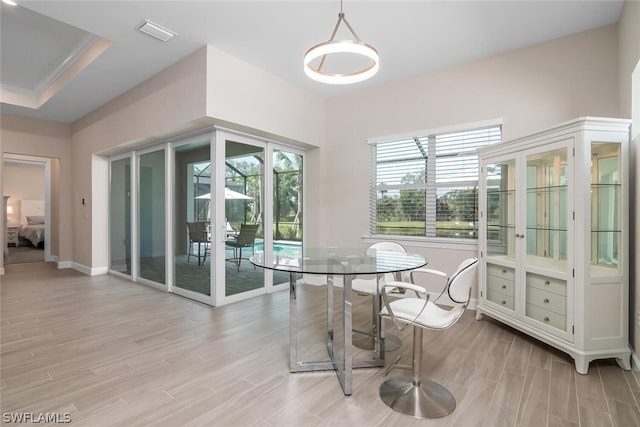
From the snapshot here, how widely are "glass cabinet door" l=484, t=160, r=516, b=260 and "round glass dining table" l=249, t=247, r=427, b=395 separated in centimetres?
129

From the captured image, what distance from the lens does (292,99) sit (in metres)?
4.61

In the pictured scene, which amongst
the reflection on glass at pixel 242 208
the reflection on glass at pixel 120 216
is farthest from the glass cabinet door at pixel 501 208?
the reflection on glass at pixel 120 216

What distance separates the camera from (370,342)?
112 inches

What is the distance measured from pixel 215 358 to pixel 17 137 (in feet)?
21.9

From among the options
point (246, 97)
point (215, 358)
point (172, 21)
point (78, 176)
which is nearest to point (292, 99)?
point (246, 97)

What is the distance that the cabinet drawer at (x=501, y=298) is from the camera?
9.96 ft

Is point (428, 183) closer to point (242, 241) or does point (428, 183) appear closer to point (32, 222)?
point (242, 241)

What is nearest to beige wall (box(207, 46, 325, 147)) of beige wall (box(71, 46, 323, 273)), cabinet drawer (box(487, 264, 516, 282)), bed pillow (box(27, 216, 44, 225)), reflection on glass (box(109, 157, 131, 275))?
beige wall (box(71, 46, 323, 273))

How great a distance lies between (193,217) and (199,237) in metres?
0.32

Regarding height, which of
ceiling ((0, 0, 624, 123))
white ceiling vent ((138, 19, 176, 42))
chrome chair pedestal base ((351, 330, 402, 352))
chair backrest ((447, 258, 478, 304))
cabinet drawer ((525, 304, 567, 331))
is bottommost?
chrome chair pedestal base ((351, 330, 402, 352))

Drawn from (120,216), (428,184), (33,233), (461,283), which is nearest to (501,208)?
(428,184)

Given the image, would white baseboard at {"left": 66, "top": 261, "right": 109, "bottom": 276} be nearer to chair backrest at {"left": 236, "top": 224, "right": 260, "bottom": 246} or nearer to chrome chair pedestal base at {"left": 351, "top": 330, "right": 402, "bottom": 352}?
chair backrest at {"left": 236, "top": 224, "right": 260, "bottom": 246}

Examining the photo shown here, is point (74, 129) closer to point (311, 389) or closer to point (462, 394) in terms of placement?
point (311, 389)

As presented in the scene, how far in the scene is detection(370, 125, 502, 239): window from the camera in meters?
3.93
